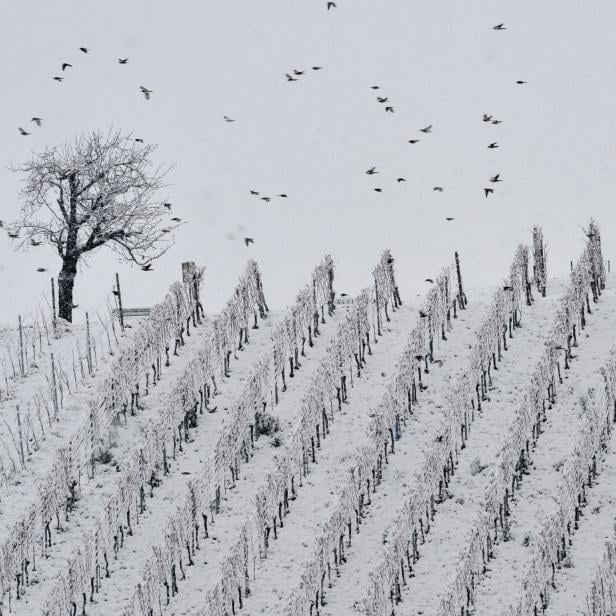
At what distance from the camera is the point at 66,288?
39.1 meters

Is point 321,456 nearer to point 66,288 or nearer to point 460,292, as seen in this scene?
point 460,292

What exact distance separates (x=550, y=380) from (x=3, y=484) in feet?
43.3

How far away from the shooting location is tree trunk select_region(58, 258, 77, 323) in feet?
Result: 127

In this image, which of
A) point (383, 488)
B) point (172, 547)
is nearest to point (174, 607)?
point (172, 547)

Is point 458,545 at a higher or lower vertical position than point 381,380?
lower

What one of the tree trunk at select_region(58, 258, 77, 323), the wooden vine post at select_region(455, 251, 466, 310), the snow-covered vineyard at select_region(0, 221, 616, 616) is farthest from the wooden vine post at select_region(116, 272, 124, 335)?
the wooden vine post at select_region(455, 251, 466, 310)

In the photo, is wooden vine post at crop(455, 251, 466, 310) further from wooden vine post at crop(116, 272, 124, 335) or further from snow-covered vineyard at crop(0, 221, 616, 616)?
wooden vine post at crop(116, 272, 124, 335)

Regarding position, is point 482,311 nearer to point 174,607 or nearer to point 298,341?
point 298,341

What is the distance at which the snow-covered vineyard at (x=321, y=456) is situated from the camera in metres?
22.6

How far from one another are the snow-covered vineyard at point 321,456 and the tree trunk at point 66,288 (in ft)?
12.3

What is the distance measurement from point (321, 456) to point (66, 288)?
601 inches

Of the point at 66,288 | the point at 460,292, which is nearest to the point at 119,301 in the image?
the point at 66,288

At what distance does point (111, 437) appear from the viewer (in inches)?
1094

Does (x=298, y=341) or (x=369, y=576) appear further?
(x=298, y=341)
